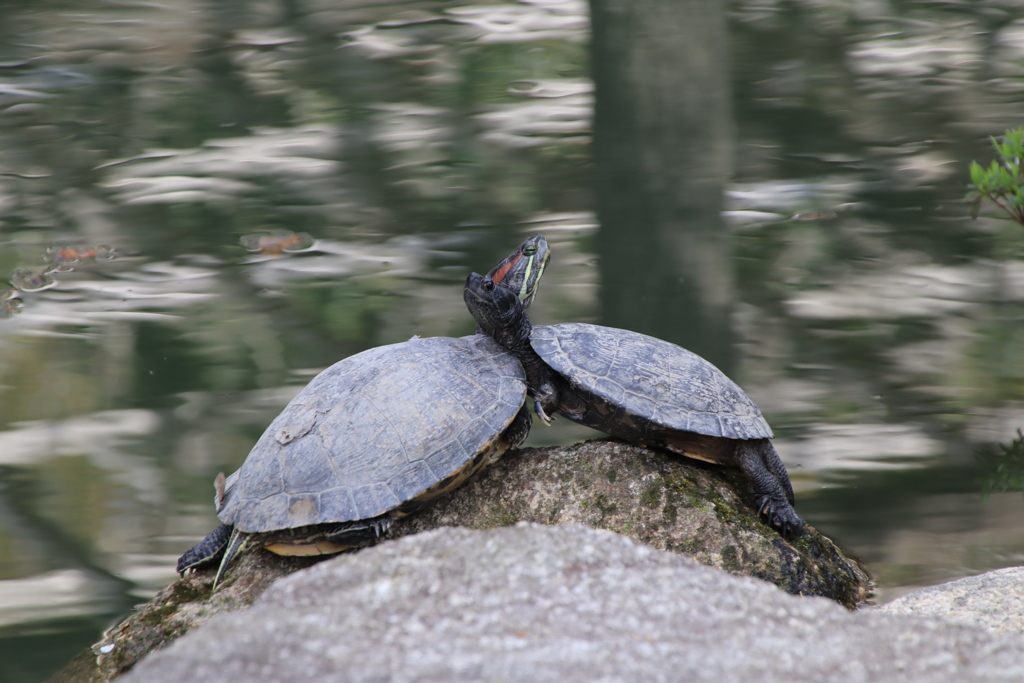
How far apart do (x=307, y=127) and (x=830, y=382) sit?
9.00m

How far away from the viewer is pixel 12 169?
10797mm

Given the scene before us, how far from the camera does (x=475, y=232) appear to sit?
9.46 m

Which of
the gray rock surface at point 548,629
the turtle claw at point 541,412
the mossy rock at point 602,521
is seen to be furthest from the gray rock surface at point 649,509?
the gray rock surface at point 548,629

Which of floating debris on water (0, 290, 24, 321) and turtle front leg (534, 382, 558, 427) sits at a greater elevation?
turtle front leg (534, 382, 558, 427)

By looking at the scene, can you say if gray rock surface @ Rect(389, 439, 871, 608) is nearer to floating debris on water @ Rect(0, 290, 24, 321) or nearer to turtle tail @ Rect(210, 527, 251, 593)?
turtle tail @ Rect(210, 527, 251, 593)

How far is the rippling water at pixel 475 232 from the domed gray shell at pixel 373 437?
1.82 meters

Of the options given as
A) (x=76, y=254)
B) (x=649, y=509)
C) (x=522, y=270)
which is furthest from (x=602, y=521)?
(x=76, y=254)

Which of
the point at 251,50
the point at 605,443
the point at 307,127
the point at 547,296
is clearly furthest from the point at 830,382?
the point at 251,50

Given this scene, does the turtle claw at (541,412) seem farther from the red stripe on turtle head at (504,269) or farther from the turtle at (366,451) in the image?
the red stripe on turtle head at (504,269)

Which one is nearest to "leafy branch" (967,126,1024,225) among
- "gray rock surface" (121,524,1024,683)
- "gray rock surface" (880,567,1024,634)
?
"gray rock surface" (880,567,1024,634)

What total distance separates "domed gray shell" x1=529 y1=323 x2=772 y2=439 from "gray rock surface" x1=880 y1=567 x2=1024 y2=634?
0.97 metres

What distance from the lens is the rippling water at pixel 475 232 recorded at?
5.23 meters

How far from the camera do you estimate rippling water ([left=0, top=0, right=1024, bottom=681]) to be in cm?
523

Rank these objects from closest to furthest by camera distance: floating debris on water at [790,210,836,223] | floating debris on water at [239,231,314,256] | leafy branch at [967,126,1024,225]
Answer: leafy branch at [967,126,1024,225] < floating debris on water at [239,231,314,256] < floating debris on water at [790,210,836,223]
